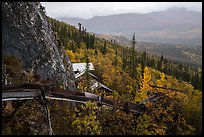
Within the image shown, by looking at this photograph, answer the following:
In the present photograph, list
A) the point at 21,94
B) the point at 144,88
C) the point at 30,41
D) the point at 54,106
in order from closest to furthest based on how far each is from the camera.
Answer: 1. the point at 21,94
2. the point at 54,106
3. the point at 30,41
4. the point at 144,88

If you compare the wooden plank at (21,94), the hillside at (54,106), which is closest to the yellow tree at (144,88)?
the hillside at (54,106)

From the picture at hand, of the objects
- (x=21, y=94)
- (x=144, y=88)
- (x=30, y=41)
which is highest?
(x=30, y=41)

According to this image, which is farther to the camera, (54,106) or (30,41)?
(30,41)

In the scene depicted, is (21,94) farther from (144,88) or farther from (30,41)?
(144,88)

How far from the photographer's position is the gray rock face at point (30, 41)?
42.0 feet

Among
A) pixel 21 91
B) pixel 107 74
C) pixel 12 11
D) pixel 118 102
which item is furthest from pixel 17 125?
pixel 107 74

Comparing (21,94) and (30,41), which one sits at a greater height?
(30,41)

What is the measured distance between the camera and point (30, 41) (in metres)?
13.7

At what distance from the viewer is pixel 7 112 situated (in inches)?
375

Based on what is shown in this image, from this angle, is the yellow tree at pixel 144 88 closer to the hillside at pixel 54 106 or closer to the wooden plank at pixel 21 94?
the hillside at pixel 54 106

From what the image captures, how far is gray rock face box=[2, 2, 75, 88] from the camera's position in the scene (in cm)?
1280

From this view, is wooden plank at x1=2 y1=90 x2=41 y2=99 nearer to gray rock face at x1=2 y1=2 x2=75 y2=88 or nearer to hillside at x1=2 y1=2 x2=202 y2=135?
hillside at x1=2 y1=2 x2=202 y2=135

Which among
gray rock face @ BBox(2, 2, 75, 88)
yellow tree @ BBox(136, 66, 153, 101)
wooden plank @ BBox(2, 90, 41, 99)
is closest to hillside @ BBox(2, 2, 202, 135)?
gray rock face @ BBox(2, 2, 75, 88)

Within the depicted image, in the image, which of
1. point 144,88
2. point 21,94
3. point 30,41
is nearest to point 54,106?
point 21,94
